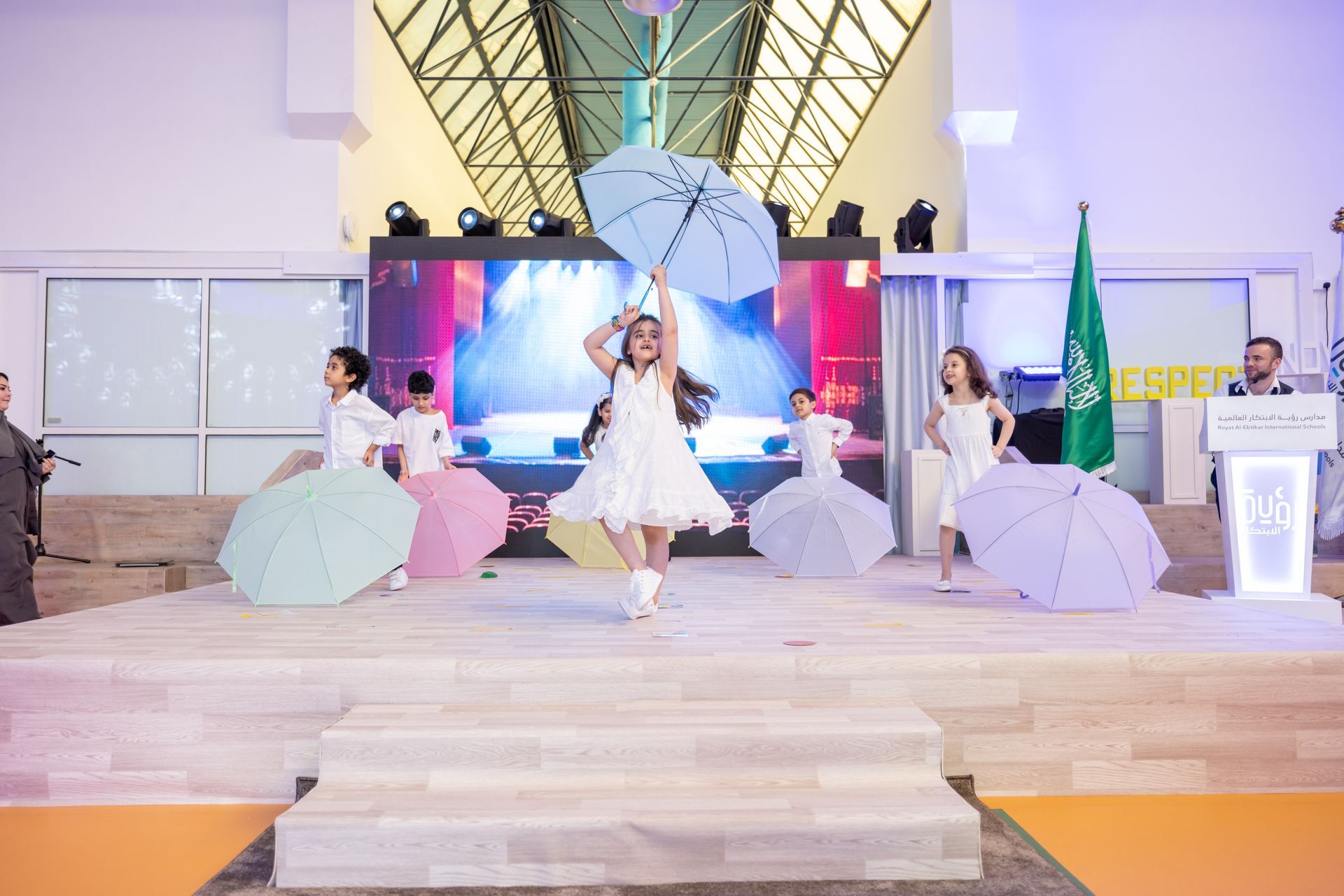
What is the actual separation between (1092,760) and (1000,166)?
6820 mm

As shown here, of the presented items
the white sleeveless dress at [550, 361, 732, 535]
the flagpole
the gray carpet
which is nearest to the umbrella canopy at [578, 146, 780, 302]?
the white sleeveless dress at [550, 361, 732, 535]

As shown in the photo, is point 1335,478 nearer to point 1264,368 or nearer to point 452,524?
point 1264,368

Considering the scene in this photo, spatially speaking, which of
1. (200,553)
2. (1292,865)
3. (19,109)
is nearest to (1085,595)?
(1292,865)

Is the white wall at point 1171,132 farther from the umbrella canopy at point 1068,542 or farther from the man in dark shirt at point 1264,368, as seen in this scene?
the umbrella canopy at point 1068,542

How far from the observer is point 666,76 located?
36.0 feet

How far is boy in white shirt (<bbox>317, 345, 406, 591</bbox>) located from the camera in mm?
4969

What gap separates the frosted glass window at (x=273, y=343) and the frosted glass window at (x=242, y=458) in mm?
142

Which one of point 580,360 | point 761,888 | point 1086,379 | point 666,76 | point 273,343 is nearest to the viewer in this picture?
point 761,888

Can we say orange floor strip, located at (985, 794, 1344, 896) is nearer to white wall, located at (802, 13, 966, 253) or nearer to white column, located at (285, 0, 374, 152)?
white wall, located at (802, 13, 966, 253)

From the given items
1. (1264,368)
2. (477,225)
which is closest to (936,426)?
(1264,368)

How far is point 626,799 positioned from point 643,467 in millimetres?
1647

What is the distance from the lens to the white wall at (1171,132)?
329 inches

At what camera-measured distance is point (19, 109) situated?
8.05m

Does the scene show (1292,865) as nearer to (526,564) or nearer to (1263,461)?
(1263,461)
